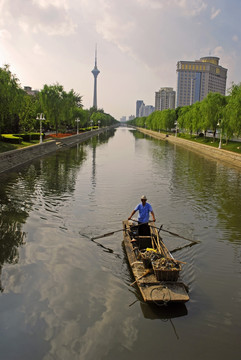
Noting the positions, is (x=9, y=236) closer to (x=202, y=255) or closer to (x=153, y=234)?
(x=153, y=234)

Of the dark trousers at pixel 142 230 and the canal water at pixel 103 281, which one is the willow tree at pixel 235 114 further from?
the dark trousers at pixel 142 230

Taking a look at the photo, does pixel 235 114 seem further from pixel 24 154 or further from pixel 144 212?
pixel 144 212

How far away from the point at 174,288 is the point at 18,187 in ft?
48.3

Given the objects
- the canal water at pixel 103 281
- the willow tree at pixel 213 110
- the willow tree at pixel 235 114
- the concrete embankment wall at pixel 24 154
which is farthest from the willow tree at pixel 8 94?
the willow tree at pixel 213 110

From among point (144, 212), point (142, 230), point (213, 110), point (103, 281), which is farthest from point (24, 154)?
point (213, 110)

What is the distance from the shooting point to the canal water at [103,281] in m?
6.43

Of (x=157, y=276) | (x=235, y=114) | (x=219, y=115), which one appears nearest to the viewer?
(x=157, y=276)

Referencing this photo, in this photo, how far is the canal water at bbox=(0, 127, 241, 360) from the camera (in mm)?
6426

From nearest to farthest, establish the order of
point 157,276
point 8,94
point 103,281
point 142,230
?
point 157,276
point 103,281
point 142,230
point 8,94

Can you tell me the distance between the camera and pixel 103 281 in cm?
877

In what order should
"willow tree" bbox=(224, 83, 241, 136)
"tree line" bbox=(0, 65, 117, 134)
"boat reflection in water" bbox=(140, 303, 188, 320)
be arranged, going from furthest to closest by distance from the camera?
"willow tree" bbox=(224, 83, 241, 136), "tree line" bbox=(0, 65, 117, 134), "boat reflection in water" bbox=(140, 303, 188, 320)

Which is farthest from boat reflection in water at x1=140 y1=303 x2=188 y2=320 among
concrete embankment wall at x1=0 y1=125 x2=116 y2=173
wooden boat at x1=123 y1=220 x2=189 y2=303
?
concrete embankment wall at x1=0 y1=125 x2=116 y2=173

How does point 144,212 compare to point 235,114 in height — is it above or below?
below

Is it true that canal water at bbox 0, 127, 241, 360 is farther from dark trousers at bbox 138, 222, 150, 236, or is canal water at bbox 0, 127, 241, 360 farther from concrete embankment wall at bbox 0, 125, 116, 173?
concrete embankment wall at bbox 0, 125, 116, 173
